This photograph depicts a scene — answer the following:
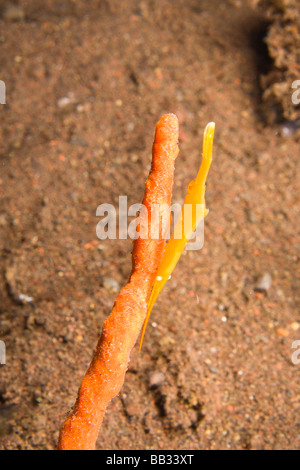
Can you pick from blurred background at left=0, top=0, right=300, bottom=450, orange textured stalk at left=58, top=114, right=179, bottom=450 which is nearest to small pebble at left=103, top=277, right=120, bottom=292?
blurred background at left=0, top=0, right=300, bottom=450

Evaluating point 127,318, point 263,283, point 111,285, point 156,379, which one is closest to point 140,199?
point 111,285

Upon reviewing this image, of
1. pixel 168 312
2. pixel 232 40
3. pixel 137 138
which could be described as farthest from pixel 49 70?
pixel 168 312

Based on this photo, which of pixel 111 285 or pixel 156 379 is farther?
pixel 111 285

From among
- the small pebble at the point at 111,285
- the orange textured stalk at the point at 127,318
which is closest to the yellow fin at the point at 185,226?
the orange textured stalk at the point at 127,318

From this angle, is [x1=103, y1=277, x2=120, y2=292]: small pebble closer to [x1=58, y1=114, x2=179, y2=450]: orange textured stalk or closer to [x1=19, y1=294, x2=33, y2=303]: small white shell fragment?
[x1=19, y1=294, x2=33, y2=303]: small white shell fragment

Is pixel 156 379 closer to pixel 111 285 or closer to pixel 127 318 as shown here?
pixel 111 285

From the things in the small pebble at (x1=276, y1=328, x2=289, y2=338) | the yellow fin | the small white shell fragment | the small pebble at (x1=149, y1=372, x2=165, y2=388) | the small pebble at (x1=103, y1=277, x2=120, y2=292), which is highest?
the yellow fin

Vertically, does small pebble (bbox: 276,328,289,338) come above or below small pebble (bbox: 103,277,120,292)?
below
